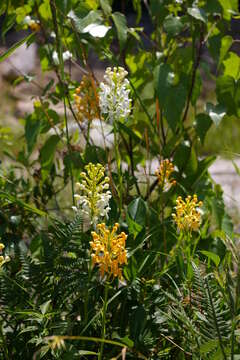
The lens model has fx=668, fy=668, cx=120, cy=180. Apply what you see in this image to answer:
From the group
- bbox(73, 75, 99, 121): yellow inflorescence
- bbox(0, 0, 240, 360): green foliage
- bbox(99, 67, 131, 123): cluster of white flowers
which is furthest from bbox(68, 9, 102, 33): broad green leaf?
bbox(99, 67, 131, 123): cluster of white flowers

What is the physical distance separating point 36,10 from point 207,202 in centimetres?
79

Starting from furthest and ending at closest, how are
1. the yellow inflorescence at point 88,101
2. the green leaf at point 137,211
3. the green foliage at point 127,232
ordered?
1. the yellow inflorescence at point 88,101
2. the green leaf at point 137,211
3. the green foliage at point 127,232

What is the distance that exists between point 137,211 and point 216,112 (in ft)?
1.57

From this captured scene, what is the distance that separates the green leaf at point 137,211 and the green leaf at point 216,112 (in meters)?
0.41

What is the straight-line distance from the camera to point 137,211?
5.07ft

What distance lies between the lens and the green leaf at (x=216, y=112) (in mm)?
1838

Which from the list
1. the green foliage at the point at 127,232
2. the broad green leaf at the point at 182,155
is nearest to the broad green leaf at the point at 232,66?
the green foliage at the point at 127,232

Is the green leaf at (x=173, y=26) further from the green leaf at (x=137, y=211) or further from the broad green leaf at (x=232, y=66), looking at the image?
the green leaf at (x=137, y=211)

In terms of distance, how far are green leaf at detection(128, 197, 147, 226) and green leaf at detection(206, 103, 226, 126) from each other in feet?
1.34

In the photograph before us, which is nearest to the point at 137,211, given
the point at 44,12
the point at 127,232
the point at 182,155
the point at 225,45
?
the point at 127,232

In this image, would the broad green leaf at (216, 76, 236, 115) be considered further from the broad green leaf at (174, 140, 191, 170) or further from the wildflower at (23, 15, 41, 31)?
the wildflower at (23, 15, 41, 31)

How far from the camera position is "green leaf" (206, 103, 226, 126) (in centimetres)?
184

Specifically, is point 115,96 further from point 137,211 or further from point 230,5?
point 230,5

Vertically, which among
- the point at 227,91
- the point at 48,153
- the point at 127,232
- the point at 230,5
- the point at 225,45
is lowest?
the point at 127,232
